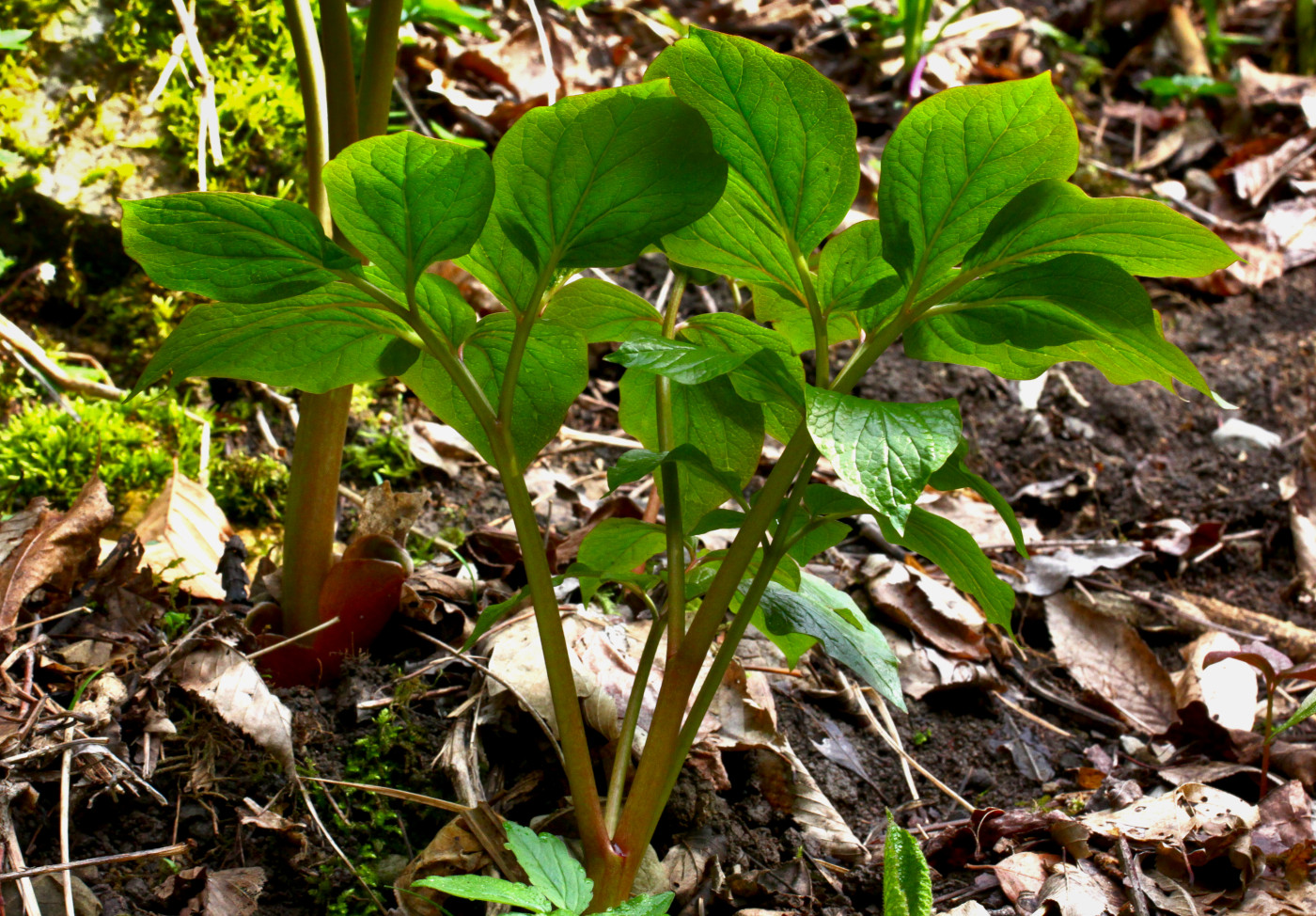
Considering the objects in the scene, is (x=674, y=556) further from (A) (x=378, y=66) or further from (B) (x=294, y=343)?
(A) (x=378, y=66)

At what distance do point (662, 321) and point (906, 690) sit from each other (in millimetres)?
1007

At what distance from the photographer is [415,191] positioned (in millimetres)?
873

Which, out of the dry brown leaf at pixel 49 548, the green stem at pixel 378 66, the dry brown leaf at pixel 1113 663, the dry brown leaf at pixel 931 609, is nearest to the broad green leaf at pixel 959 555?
the green stem at pixel 378 66

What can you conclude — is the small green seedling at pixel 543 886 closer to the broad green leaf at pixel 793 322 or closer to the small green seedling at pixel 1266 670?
the broad green leaf at pixel 793 322

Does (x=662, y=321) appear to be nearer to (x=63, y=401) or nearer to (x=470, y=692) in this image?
(x=470, y=692)

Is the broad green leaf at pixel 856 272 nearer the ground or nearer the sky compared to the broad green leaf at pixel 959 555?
nearer the sky

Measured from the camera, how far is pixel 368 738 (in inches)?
52.4

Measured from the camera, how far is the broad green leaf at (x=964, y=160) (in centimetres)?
88

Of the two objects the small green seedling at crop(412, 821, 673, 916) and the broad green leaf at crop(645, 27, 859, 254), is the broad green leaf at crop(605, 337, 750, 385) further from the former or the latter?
the small green seedling at crop(412, 821, 673, 916)

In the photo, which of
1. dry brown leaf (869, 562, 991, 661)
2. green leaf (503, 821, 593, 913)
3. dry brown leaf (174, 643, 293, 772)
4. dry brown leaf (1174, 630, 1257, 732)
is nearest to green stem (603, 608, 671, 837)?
green leaf (503, 821, 593, 913)

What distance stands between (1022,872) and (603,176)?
1114 millimetres

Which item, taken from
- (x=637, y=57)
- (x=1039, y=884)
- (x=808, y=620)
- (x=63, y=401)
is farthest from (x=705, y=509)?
(x=637, y=57)

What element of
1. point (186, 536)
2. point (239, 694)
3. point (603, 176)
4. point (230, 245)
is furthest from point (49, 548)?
point (603, 176)

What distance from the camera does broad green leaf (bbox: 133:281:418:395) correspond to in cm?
94
